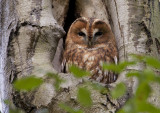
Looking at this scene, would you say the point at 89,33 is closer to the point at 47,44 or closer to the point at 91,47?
the point at 91,47

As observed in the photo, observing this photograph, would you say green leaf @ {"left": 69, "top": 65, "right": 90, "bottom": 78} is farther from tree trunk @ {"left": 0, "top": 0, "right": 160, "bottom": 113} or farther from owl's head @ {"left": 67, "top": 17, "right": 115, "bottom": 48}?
owl's head @ {"left": 67, "top": 17, "right": 115, "bottom": 48}

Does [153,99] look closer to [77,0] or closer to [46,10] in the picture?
[46,10]

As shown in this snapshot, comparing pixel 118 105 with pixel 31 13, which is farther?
pixel 31 13

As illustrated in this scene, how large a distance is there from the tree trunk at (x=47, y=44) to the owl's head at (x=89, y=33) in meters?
0.12

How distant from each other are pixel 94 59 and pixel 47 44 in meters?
0.69

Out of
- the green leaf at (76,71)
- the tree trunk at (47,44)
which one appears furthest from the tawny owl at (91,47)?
the green leaf at (76,71)

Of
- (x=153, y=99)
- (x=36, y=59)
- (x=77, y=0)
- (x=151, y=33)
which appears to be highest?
(x=77, y=0)

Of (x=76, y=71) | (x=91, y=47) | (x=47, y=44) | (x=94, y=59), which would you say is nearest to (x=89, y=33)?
(x=91, y=47)

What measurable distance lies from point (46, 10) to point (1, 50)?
0.50m

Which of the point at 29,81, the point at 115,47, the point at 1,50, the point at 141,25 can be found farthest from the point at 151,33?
the point at 29,81

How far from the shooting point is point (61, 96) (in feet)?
6.40

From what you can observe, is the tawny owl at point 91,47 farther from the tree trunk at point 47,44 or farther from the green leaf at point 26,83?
the green leaf at point 26,83

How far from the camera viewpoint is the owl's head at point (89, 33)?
9.75ft

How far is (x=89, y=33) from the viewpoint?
3.03 metres
